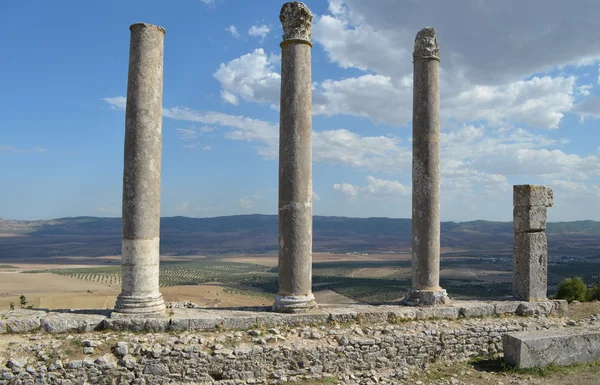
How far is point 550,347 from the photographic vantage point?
11.4 m

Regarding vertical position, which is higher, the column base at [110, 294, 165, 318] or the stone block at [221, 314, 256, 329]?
the column base at [110, 294, 165, 318]

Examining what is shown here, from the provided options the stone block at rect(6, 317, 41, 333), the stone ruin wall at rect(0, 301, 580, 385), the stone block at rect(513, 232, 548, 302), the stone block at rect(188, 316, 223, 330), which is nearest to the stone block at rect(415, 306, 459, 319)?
the stone ruin wall at rect(0, 301, 580, 385)

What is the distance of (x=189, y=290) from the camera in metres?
41.3

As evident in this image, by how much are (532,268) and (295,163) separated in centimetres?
799

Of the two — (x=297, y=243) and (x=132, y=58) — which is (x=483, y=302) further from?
(x=132, y=58)

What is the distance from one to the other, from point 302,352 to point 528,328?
259 inches

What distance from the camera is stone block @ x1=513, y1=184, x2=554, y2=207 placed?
14.5 m

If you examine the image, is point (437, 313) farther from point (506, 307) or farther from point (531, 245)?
point (531, 245)

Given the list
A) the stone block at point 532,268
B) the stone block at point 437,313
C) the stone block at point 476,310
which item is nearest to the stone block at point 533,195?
the stone block at point 532,268

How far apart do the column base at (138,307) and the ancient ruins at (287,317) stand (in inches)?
0.9

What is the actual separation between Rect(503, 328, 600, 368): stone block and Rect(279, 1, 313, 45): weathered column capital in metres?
9.08

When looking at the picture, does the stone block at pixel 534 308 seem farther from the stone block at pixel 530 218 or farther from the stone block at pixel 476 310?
the stone block at pixel 530 218

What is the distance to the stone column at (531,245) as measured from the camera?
14367 millimetres

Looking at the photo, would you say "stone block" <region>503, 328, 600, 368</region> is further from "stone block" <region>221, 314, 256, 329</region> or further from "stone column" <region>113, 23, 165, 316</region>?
"stone column" <region>113, 23, 165, 316</region>
